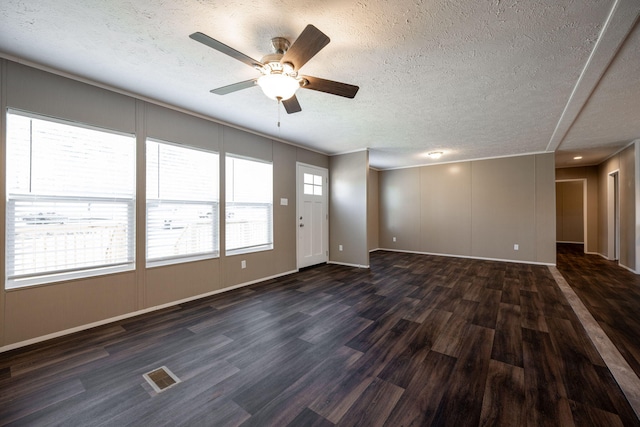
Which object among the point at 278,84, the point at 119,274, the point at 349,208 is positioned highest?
the point at 278,84

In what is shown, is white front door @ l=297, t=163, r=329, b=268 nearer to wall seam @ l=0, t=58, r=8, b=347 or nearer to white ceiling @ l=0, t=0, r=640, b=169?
white ceiling @ l=0, t=0, r=640, b=169

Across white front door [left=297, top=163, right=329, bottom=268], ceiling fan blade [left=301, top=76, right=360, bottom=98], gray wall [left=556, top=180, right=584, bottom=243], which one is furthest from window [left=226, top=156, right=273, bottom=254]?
gray wall [left=556, top=180, right=584, bottom=243]

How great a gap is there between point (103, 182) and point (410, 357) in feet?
11.8

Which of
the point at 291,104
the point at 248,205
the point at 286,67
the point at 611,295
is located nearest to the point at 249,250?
the point at 248,205

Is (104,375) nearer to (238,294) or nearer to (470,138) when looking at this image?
(238,294)

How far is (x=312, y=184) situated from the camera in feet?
18.5

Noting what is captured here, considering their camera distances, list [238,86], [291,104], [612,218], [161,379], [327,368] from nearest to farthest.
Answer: [161,379], [327,368], [238,86], [291,104], [612,218]

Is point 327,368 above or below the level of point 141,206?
below

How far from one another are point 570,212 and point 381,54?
11.0m

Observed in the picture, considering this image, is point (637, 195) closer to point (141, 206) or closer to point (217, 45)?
point (217, 45)

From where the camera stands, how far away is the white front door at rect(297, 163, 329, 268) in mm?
5332

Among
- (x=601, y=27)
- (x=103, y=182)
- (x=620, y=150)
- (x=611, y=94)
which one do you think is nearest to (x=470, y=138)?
(x=611, y=94)

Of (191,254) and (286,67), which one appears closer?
(286,67)

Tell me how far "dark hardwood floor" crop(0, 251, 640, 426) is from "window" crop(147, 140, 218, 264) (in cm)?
81
